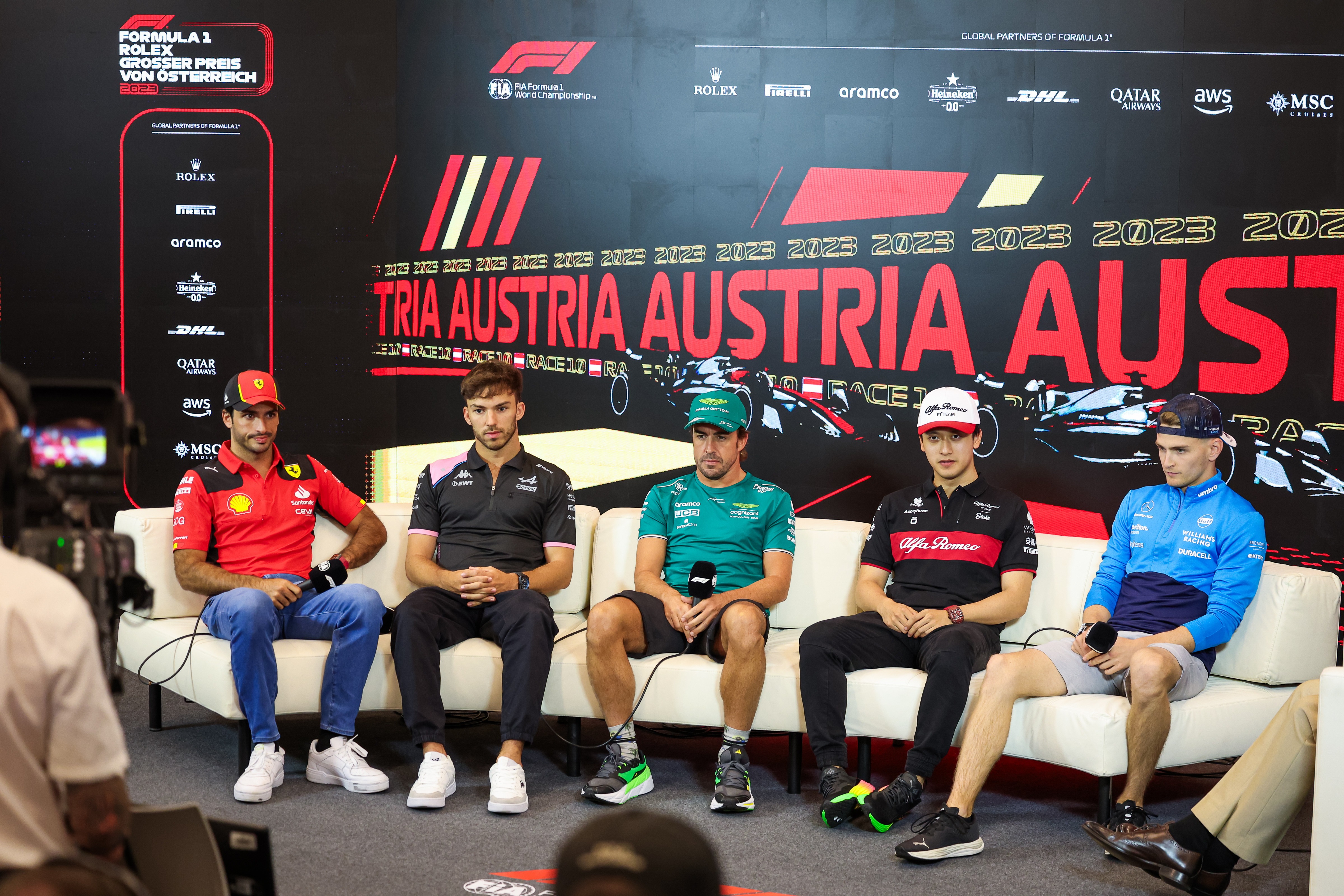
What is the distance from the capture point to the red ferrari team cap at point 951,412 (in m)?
3.65

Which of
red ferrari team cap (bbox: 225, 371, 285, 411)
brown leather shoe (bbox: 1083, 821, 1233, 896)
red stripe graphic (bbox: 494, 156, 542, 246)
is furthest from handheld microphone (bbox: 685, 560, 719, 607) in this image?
red stripe graphic (bbox: 494, 156, 542, 246)

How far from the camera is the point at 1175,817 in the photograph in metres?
3.32

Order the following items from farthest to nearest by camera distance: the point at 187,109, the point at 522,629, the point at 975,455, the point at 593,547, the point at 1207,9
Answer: the point at 187,109
the point at 975,455
the point at 1207,9
the point at 593,547
the point at 522,629

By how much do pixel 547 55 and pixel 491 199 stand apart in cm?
63

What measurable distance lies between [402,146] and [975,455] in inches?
106

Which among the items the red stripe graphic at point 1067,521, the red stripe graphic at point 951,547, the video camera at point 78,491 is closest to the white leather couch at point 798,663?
the red stripe graphic at point 951,547

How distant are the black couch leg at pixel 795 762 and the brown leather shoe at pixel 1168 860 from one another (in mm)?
949

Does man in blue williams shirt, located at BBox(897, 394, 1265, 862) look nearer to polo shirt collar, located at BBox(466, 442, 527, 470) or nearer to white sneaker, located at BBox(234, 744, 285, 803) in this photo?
polo shirt collar, located at BBox(466, 442, 527, 470)

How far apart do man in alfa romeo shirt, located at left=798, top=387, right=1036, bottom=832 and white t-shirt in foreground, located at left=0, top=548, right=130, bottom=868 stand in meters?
2.13

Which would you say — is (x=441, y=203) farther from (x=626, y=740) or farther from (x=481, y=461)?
(x=626, y=740)

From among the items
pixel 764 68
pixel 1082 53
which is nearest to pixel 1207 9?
pixel 1082 53

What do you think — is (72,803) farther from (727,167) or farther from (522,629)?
(727,167)

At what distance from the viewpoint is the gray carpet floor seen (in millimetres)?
2842

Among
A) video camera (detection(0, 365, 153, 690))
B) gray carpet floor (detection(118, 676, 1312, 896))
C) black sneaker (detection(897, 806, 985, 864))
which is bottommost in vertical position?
gray carpet floor (detection(118, 676, 1312, 896))
